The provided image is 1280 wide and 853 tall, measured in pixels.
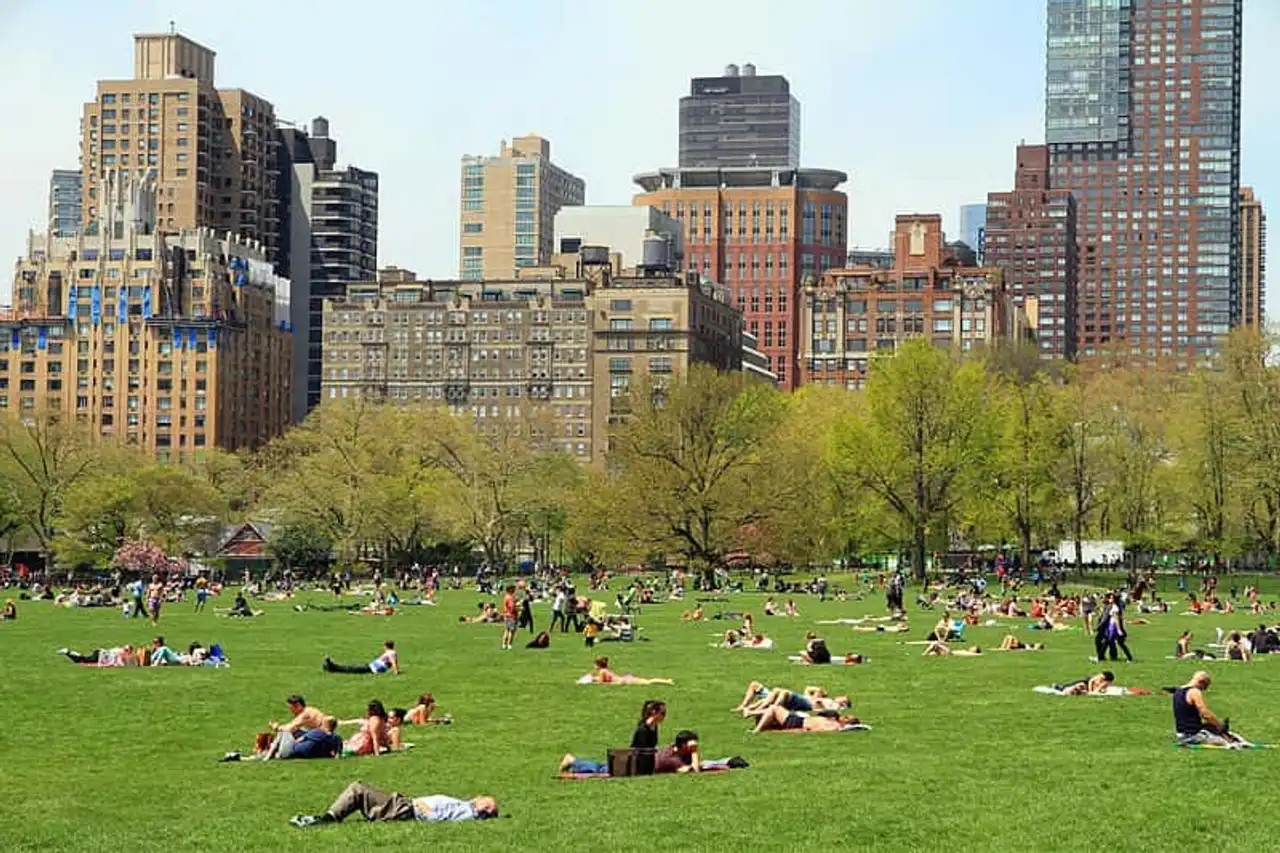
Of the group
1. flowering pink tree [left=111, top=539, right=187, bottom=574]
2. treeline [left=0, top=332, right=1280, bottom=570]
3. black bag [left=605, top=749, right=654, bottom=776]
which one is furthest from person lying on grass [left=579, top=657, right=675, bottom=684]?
flowering pink tree [left=111, top=539, right=187, bottom=574]

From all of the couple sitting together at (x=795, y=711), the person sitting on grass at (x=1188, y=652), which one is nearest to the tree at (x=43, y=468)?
the person sitting on grass at (x=1188, y=652)

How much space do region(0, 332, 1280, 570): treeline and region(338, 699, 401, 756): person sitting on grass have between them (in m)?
71.9

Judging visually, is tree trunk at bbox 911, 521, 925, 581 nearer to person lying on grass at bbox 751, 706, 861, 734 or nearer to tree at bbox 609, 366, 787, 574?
tree at bbox 609, 366, 787, 574

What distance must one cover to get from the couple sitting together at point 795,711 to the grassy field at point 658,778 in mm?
507

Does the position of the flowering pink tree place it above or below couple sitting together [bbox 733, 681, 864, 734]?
below

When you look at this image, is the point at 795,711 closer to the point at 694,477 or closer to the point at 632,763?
the point at 632,763

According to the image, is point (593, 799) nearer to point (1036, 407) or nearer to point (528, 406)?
point (1036, 407)

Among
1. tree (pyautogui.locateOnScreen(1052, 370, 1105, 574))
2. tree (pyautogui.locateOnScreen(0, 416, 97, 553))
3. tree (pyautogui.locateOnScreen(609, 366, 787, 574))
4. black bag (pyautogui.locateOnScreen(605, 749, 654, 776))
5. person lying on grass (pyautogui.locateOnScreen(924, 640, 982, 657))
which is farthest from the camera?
tree (pyautogui.locateOnScreen(0, 416, 97, 553))

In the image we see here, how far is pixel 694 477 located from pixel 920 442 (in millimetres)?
12355

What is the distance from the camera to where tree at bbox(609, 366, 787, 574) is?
339 ft

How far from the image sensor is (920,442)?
348 ft

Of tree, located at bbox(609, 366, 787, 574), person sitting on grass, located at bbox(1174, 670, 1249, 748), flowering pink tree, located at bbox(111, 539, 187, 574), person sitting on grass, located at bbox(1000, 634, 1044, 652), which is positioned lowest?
flowering pink tree, located at bbox(111, 539, 187, 574)

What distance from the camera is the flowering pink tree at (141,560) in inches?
4513

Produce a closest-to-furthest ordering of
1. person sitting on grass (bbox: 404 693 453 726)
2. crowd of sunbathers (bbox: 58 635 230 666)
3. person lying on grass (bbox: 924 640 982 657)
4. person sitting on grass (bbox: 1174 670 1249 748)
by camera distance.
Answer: person sitting on grass (bbox: 1174 670 1249 748) < person sitting on grass (bbox: 404 693 453 726) < crowd of sunbathers (bbox: 58 635 230 666) < person lying on grass (bbox: 924 640 982 657)
